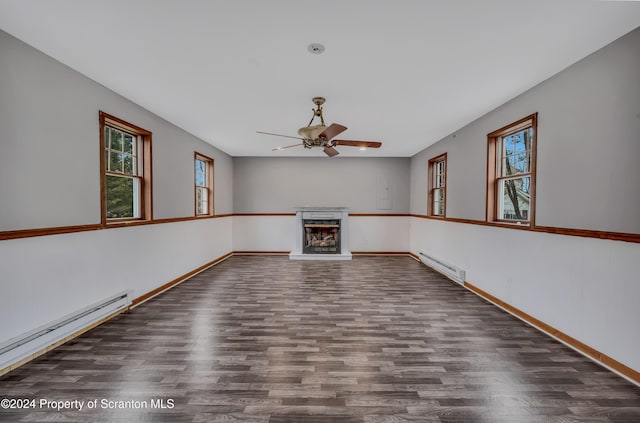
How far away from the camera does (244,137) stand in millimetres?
5086

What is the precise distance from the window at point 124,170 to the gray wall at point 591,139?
4582 mm

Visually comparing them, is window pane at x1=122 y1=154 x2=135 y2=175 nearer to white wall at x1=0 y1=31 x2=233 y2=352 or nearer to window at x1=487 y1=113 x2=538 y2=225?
white wall at x1=0 y1=31 x2=233 y2=352

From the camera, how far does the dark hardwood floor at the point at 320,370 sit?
1699 mm

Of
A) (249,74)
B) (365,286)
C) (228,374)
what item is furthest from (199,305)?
(249,74)

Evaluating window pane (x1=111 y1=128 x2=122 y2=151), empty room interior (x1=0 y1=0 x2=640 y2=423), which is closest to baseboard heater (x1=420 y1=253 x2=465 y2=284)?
empty room interior (x1=0 y1=0 x2=640 y2=423)

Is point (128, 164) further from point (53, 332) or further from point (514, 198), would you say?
point (514, 198)

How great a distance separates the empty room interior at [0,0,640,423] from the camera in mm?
1812

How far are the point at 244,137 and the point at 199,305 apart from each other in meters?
3.01

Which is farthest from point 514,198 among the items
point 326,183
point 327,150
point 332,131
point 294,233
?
point 294,233

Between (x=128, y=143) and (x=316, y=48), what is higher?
(x=316, y=48)

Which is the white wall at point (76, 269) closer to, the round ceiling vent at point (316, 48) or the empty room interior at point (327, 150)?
the empty room interior at point (327, 150)

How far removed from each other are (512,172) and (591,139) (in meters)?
1.23

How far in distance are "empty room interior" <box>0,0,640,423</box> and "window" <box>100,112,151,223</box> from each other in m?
0.03

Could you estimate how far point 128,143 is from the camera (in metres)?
3.63
